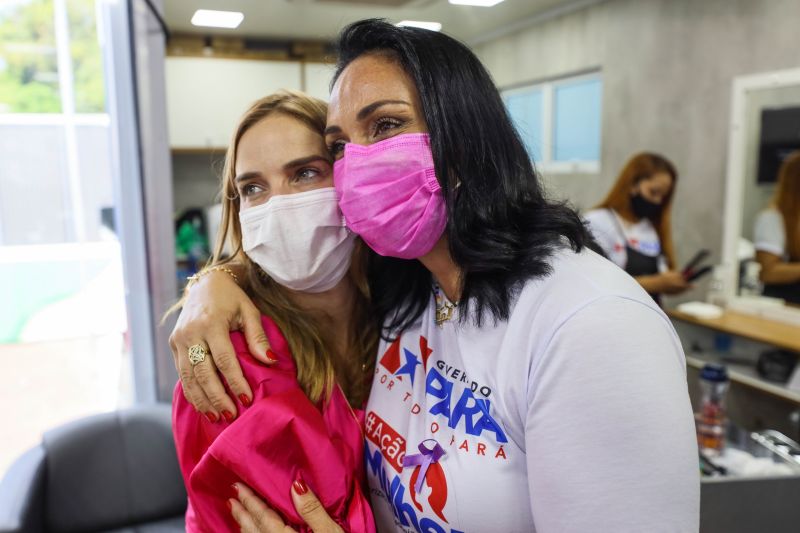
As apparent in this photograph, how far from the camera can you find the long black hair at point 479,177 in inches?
30.6

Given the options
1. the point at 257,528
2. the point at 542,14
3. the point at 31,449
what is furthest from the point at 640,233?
the point at 31,449

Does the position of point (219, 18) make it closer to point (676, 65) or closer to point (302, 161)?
point (302, 161)

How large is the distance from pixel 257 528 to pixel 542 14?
3525 mm

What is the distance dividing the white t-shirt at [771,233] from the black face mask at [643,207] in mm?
534

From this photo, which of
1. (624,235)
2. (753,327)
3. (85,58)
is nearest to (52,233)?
(85,58)

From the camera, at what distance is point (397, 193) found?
829 millimetres

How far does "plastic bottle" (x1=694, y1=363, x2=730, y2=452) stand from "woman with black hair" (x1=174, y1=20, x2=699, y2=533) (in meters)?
1.11

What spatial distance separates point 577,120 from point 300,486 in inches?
148

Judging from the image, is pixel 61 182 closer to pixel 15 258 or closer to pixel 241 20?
pixel 15 258

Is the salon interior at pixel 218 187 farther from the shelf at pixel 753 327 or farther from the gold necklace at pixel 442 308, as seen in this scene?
the gold necklace at pixel 442 308

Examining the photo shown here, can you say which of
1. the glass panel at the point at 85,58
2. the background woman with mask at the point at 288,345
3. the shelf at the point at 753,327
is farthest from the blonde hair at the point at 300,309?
the shelf at the point at 753,327

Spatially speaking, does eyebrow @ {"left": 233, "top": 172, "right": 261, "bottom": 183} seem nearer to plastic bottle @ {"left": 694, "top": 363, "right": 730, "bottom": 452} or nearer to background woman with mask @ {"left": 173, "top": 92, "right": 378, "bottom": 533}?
background woman with mask @ {"left": 173, "top": 92, "right": 378, "bottom": 533}

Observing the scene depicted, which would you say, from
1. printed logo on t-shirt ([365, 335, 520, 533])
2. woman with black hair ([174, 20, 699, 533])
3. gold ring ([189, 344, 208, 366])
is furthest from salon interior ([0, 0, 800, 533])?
printed logo on t-shirt ([365, 335, 520, 533])

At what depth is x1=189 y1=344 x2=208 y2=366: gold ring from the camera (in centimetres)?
89
